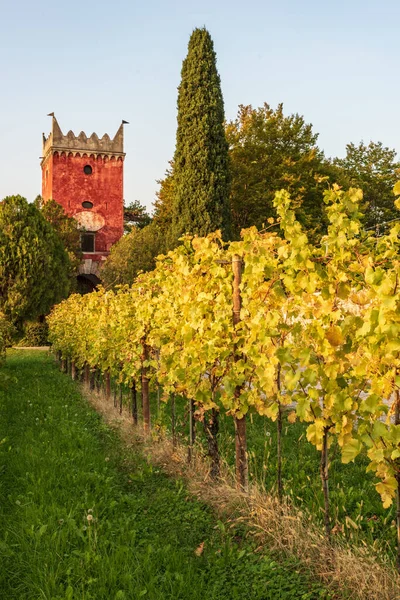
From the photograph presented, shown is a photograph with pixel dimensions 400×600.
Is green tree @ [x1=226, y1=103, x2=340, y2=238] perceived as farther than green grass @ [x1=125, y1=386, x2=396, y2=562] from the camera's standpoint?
Yes

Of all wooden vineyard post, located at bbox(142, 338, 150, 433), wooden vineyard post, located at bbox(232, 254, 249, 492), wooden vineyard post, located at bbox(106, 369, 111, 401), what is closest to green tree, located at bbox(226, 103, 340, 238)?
wooden vineyard post, located at bbox(106, 369, 111, 401)

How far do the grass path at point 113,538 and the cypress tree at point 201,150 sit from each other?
19.1 metres

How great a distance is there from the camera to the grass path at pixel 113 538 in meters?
3.36

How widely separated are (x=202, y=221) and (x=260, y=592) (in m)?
21.8

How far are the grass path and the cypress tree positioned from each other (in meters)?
19.1

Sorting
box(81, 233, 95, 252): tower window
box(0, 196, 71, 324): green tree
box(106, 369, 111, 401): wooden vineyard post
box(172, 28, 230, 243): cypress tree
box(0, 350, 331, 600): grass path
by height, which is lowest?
box(0, 350, 331, 600): grass path

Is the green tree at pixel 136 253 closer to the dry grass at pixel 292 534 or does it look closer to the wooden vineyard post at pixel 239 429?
the dry grass at pixel 292 534

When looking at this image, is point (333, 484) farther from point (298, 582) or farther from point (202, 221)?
point (202, 221)

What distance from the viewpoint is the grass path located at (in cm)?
336

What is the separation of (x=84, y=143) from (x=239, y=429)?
32.2 metres

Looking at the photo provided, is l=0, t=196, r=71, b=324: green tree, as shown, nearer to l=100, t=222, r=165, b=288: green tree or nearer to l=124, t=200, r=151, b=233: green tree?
l=100, t=222, r=165, b=288: green tree

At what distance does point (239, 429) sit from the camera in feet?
15.9

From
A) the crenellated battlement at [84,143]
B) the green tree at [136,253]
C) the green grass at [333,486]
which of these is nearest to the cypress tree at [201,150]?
the green tree at [136,253]

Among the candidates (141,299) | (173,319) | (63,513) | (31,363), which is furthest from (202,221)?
(63,513)
